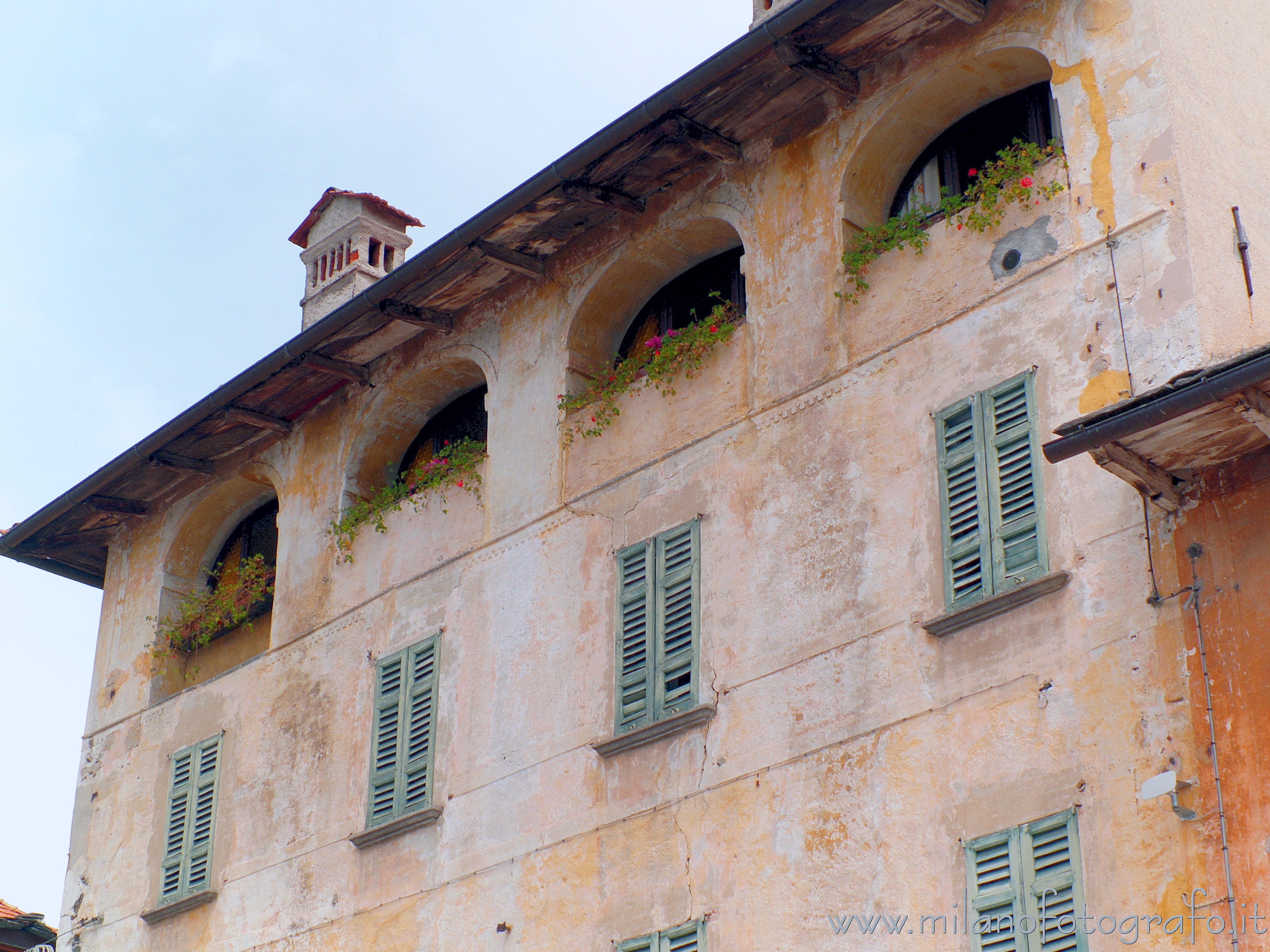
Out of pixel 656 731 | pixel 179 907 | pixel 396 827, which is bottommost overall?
pixel 179 907

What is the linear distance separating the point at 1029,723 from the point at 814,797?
1.67 metres

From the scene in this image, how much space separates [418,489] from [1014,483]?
250 inches

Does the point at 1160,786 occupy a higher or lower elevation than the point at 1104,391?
lower

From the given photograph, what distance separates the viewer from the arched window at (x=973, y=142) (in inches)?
523

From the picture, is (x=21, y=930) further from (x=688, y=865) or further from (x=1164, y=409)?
(x=1164, y=409)

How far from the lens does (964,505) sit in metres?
11.8

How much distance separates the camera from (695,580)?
13.4 meters

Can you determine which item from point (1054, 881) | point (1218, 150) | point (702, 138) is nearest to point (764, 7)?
point (702, 138)

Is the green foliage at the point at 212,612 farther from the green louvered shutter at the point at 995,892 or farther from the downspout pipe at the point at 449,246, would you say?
the green louvered shutter at the point at 995,892

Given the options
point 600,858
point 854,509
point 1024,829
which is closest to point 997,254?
point 854,509

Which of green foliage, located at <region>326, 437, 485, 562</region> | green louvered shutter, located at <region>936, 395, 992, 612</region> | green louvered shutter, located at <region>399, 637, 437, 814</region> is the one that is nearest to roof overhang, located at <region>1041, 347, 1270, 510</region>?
green louvered shutter, located at <region>936, 395, 992, 612</region>

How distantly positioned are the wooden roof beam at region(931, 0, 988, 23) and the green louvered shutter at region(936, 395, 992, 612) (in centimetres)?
285

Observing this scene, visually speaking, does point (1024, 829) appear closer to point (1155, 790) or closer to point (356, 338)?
point (1155, 790)

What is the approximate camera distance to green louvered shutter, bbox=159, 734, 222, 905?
16562 mm
